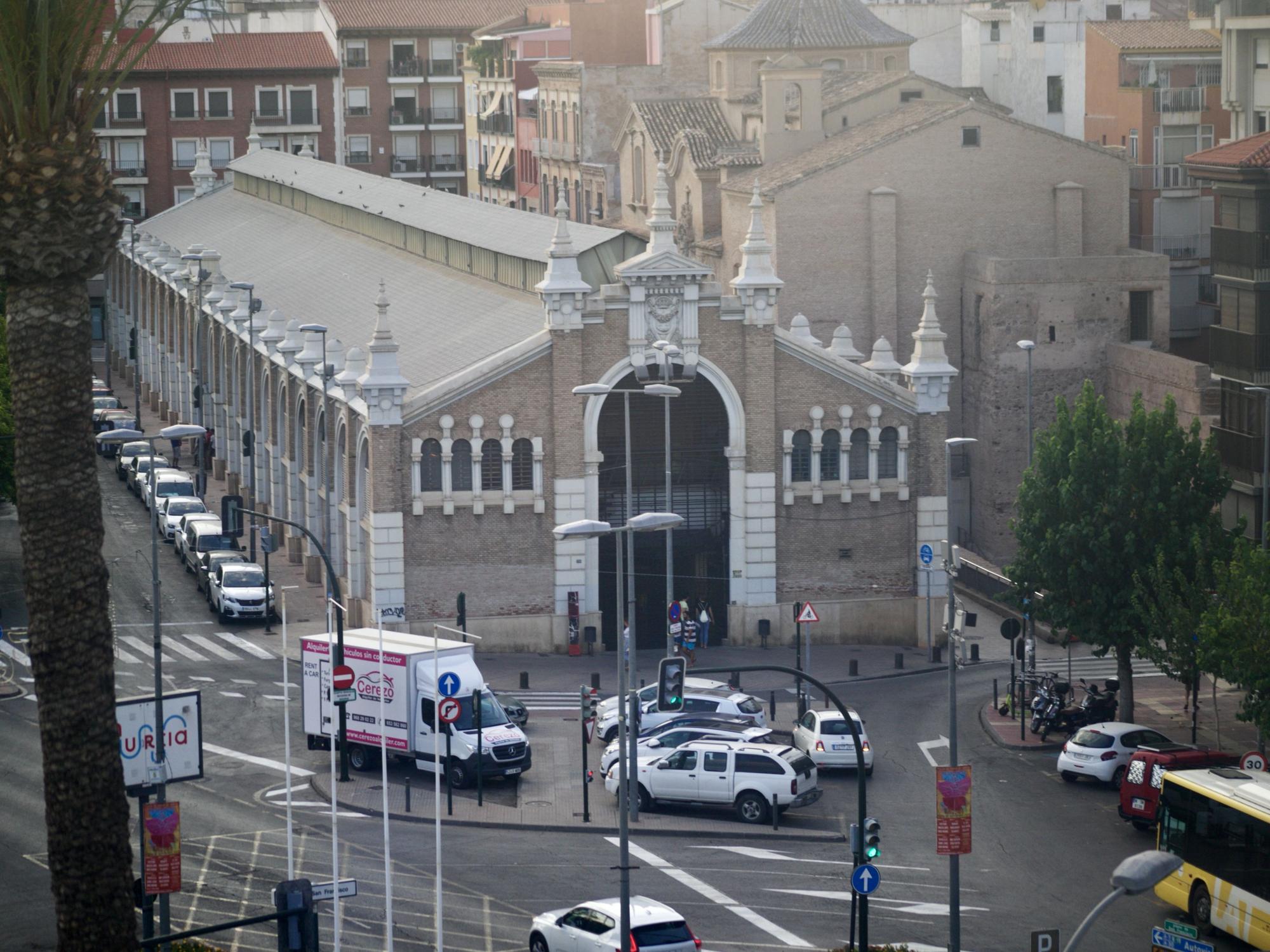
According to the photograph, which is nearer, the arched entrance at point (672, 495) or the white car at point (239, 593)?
the arched entrance at point (672, 495)

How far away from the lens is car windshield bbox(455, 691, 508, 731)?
166 feet

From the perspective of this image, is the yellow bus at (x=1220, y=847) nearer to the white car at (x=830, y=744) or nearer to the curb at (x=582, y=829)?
the curb at (x=582, y=829)

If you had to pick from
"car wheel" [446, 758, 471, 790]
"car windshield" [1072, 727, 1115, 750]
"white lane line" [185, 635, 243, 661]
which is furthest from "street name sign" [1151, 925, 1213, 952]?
"white lane line" [185, 635, 243, 661]

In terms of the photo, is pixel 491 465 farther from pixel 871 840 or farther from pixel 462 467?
pixel 871 840

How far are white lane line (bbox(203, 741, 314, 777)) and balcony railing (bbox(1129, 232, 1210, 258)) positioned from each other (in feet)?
176

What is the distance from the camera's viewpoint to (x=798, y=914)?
41188 millimetres

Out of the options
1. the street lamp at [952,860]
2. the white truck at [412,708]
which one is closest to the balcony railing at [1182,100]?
the street lamp at [952,860]

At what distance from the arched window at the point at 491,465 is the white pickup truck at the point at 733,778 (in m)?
16.0

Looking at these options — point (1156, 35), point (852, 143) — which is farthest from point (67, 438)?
point (1156, 35)

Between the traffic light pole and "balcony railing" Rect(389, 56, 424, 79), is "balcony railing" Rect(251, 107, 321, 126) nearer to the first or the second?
"balcony railing" Rect(389, 56, 424, 79)

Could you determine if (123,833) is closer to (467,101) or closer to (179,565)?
(179,565)

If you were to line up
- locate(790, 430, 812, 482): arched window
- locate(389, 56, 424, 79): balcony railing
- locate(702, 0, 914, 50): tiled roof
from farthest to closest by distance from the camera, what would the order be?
locate(389, 56, 424, 79): balcony railing → locate(702, 0, 914, 50): tiled roof → locate(790, 430, 812, 482): arched window

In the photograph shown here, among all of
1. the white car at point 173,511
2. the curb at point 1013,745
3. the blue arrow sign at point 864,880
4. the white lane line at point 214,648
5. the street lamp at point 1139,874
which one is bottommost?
the curb at point 1013,745

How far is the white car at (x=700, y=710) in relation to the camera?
53.9 meters
